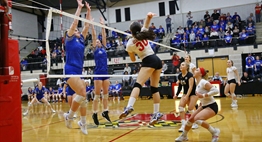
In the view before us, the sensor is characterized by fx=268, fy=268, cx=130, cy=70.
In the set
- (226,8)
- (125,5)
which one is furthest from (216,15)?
(125,5)

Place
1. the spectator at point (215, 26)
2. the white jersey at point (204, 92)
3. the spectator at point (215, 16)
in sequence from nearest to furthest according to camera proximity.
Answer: the white jersey at point (204, 92) < the spectator at point (215, 26) < the spectator at point (215, 16)

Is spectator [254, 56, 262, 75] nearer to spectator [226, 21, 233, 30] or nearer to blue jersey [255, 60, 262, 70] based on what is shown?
blue jersey [255, 60, 262, 70]

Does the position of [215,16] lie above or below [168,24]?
above

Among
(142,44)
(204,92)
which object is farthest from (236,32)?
(142,44)

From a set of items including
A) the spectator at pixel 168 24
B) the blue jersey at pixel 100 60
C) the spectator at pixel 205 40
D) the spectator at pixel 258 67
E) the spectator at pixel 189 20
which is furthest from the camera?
the spectator at pixel 168 24

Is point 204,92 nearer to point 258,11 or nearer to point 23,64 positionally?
point 258,11

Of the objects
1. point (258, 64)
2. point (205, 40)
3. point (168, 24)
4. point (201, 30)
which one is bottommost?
point (258, 64)

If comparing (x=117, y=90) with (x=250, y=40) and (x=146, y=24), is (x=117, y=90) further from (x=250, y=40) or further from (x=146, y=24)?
(x=146, y=24)

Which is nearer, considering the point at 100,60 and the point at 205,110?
the point at 205,110

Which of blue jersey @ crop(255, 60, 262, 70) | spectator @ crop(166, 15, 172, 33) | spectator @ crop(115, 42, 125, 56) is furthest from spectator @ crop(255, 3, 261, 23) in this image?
spectator @ crop(115, 42, 125, 56)

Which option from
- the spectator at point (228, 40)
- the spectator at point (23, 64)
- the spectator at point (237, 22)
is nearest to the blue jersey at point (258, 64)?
the spectator at point (228, 40)

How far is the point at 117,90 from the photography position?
1656 cm

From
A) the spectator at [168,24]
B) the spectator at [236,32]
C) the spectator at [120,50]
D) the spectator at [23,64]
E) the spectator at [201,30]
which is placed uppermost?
the spectator at [168,24]

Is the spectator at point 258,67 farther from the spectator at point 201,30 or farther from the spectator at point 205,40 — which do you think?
the spectator at point 201,30
